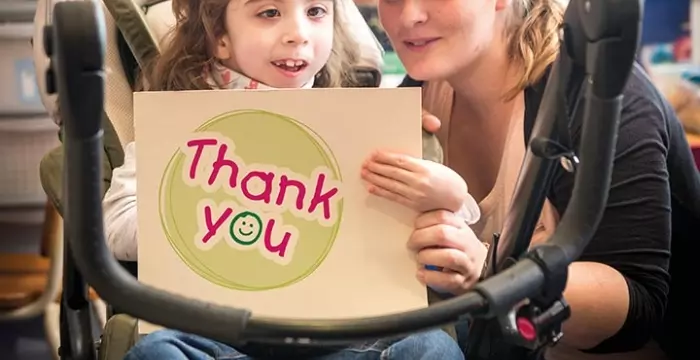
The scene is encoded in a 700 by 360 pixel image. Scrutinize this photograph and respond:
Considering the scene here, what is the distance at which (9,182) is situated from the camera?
8.02 ft

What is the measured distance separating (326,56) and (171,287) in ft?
1.18

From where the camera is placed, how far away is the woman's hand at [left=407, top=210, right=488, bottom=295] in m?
0.93

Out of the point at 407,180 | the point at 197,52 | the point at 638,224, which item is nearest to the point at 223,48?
the point at 197,52

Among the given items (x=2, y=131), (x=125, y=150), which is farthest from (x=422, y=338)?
(x=2, y=131)

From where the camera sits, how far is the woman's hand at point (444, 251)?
933mm

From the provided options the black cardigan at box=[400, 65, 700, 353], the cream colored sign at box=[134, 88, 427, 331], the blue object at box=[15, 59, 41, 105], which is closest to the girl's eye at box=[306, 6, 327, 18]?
the cream colored sign at box=[134, 88, 427, 331]

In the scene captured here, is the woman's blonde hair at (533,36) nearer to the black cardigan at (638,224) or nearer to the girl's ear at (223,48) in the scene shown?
the black cardigan at (638,224)

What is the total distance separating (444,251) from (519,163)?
0.86ft

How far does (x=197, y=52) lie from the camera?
1.16 meters

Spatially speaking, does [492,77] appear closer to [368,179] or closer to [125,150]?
[368,179]

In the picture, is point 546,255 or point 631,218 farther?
point 631,218

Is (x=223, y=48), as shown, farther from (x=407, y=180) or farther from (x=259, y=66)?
(x=407, y=180)

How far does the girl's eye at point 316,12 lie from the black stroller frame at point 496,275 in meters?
0.40

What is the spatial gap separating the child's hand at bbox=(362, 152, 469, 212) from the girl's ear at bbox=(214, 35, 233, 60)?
1.02 ft
